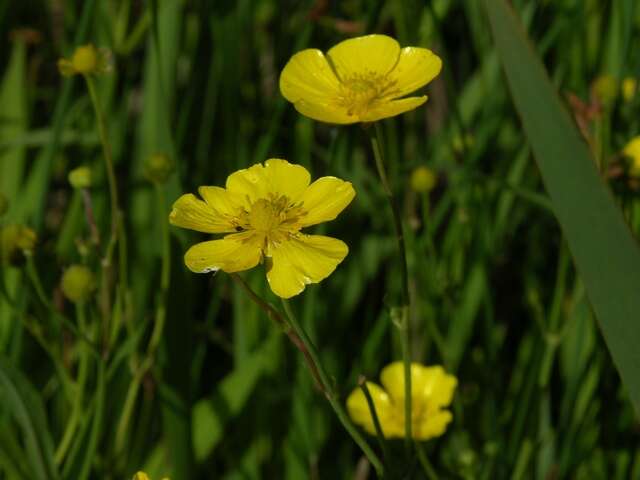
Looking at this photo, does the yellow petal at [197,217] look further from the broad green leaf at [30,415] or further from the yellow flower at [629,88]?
the yellow flower at [629,88]

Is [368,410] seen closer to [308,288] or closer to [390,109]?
[308,288]

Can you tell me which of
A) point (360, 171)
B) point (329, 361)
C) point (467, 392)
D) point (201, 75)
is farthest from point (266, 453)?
point (201, 75)

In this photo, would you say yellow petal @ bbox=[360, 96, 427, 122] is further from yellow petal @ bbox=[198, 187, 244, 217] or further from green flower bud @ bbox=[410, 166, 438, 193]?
green flower bud @ bbox=[410, 166, 438, 193]

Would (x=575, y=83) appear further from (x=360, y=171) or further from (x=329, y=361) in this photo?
(x=329, y=361)

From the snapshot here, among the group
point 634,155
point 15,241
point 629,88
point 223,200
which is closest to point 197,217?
point 223,200

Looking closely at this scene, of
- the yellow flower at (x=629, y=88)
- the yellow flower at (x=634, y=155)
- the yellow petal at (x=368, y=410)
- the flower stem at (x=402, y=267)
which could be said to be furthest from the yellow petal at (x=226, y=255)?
the yellow flower at (x=629, y=88)

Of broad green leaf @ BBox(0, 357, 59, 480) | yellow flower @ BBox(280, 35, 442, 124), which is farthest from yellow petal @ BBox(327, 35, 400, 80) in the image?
broad green leaf @ BBox(0, 357, 59, 480)
